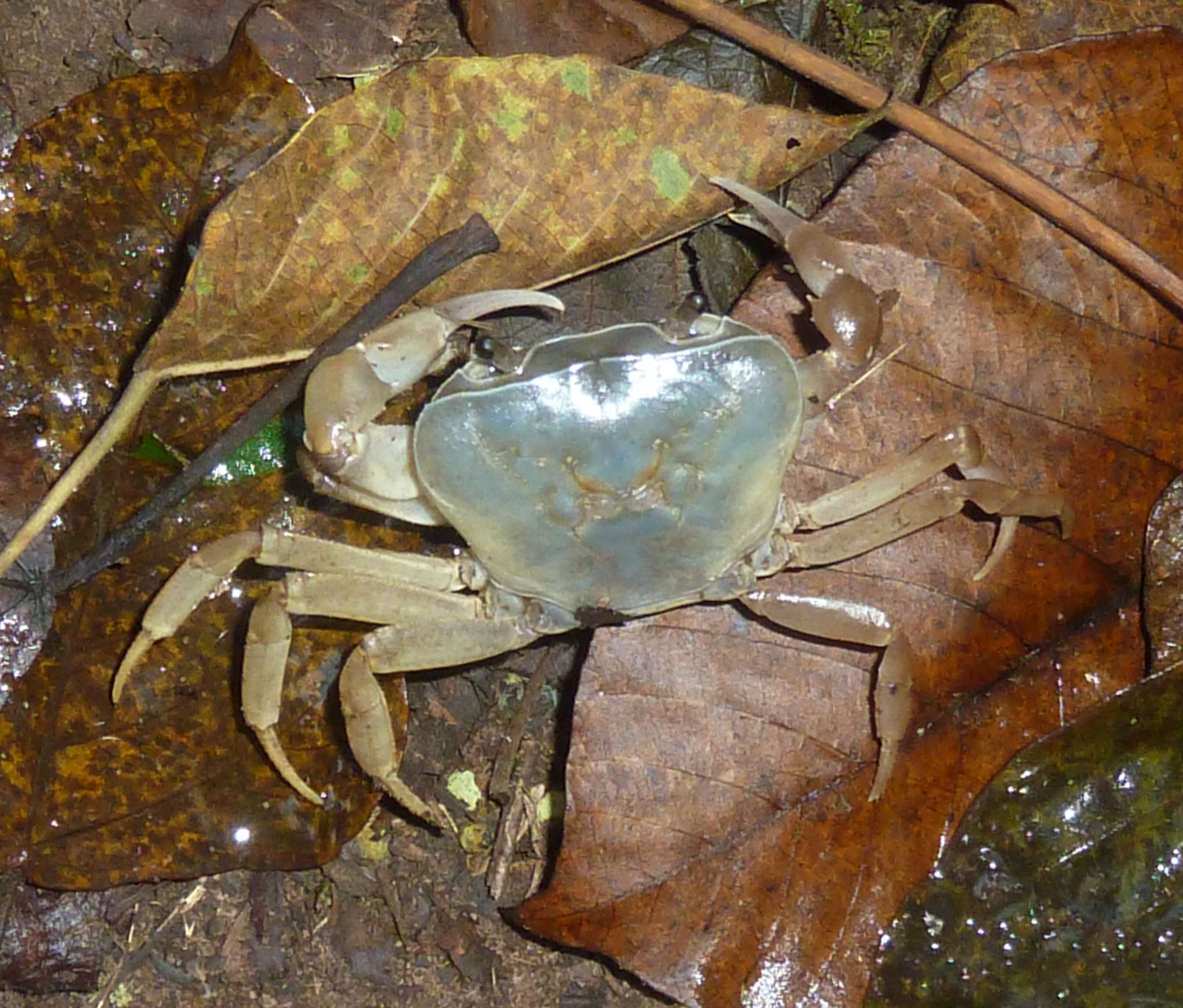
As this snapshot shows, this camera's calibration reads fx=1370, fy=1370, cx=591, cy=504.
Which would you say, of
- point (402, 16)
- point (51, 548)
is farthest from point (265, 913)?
point (402, 16)

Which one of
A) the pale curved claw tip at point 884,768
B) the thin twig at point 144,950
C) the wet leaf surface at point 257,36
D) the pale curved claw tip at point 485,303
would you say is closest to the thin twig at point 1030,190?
the pale curved claw tip at point 485,303

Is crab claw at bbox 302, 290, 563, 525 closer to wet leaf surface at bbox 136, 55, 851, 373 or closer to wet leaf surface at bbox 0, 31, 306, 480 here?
wet leaf surface at bbox 136, 55, 851, 373

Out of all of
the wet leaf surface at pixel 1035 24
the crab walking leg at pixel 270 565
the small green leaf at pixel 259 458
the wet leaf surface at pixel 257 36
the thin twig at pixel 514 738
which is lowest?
the thin twig at pixel 514 738

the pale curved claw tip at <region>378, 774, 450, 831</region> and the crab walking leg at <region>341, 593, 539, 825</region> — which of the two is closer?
the crab walking leg at <region>341, 593, 539, 825</region>

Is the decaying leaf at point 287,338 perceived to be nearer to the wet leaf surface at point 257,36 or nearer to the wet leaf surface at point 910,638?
the wet leaf surface at point 910,638

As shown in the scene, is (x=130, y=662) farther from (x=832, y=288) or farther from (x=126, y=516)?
(x=832, y=288)

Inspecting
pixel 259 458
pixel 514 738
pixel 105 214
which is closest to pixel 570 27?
pixel 105 214

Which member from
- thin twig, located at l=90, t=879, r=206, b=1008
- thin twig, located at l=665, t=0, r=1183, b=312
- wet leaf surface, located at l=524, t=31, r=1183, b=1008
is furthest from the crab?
thin twig, located at l=90, t=879, r=206, b=1008
